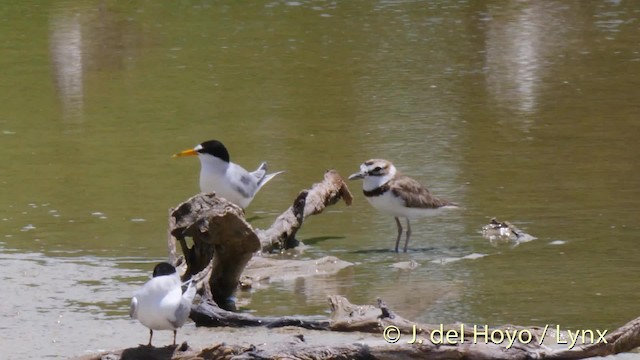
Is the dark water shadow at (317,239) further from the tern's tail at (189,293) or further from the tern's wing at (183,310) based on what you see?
the tern's wing at (183,310)

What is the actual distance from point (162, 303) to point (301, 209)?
320 cm

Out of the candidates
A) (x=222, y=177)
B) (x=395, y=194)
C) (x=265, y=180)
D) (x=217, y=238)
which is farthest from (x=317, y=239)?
(x=217, y=238)

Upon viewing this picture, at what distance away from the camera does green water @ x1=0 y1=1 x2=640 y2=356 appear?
8.87 m

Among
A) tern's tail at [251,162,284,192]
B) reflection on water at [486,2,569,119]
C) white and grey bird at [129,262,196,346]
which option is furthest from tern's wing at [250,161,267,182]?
white and grey bird at [129,262,196,346]

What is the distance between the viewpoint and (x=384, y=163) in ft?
33.5

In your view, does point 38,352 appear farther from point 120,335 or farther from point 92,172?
point 92,172

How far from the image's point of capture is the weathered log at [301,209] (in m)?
9.86

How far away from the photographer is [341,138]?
13359 millimetres

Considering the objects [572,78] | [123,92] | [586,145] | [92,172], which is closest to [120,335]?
[92,172]

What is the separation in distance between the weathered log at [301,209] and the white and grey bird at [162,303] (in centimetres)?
266

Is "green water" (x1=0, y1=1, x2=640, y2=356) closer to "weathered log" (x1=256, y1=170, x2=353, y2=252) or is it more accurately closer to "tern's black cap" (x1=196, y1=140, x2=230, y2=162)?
"weathered log" (x1=256, y1=170, x2=353, y2=252)

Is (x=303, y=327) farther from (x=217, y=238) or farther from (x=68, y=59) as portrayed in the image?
(x=68, y=59)

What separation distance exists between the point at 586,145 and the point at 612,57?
4559 mm

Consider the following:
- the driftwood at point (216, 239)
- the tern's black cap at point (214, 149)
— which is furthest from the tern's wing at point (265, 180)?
the driftwood at point (216, 239)
